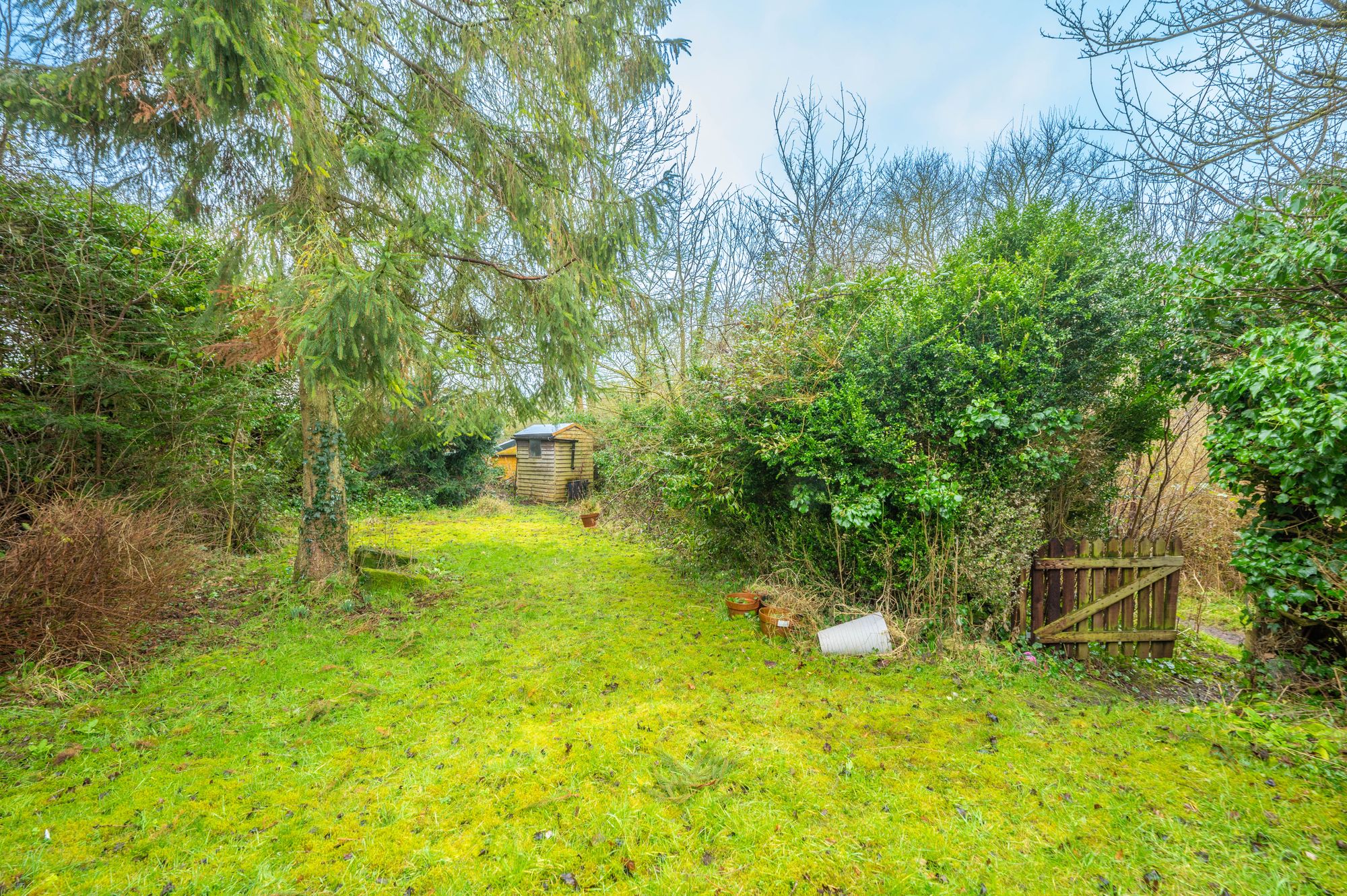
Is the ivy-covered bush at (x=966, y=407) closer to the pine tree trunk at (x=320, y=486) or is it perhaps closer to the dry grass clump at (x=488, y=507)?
the pine tree trunk at (x=320, y=486)

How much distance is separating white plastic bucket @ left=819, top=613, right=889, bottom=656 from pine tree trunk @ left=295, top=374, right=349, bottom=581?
5161 millimetres

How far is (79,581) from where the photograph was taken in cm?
358

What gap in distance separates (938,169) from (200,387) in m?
13.8

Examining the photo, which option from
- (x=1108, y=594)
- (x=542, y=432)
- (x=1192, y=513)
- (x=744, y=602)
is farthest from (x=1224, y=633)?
(x=542, y=432)

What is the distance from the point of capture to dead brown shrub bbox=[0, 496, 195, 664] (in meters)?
3.37

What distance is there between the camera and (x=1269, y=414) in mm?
2959

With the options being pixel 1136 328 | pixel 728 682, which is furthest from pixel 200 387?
pixel 1136 328

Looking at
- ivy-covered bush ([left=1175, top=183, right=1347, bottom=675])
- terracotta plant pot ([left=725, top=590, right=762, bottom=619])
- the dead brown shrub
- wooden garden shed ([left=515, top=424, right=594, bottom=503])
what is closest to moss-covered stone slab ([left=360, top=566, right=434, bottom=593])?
the dead brown shrub

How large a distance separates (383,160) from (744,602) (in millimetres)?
5212

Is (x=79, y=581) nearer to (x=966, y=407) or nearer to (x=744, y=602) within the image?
(x=744, y=602)

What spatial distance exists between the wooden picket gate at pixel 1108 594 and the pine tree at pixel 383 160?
4.70m

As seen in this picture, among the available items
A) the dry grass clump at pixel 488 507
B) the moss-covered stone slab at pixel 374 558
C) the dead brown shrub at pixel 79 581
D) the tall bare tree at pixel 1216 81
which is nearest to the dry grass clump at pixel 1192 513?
the tall bare tree at pixel 1216 81

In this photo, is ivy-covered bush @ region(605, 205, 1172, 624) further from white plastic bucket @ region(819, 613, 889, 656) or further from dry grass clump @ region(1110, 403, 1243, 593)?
dry grass clump @ region(1110, 403, 1243, 593)

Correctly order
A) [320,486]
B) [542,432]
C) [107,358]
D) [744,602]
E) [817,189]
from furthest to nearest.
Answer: [542,432]
[817,189]
[320,486]
[744,602]
[107,358]
